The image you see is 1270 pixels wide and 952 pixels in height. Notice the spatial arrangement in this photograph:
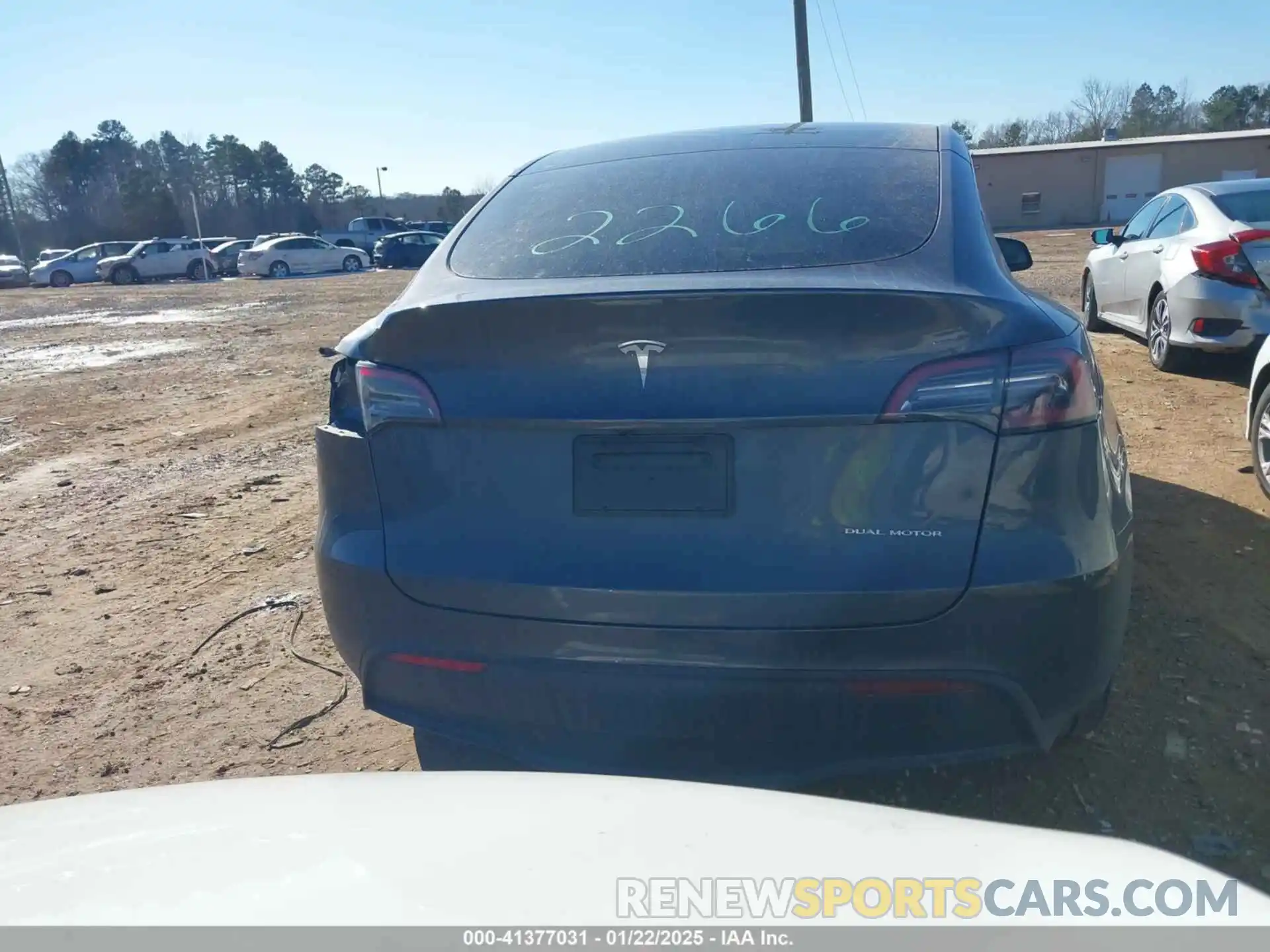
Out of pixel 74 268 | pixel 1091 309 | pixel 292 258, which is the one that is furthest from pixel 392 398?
pixel 74 268

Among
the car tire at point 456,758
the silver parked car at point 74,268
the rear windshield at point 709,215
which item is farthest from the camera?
the silver parked car at point 74,268

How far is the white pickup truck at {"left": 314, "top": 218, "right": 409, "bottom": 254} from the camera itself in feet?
147

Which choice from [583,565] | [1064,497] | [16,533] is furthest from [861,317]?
[16,533]

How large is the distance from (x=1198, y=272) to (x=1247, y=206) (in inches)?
27.4

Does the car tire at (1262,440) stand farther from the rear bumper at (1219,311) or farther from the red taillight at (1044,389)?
the red taillight at (1044,389)

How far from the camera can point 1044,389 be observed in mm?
2211

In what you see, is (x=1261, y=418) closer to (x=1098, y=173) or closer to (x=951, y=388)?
(x=951, y=388)

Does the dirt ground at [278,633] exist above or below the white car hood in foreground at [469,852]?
below

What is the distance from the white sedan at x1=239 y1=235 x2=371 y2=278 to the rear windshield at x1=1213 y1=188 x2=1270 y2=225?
33.5 metres

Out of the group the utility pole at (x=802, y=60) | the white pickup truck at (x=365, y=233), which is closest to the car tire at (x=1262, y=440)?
the utility pole at (x=802, y=60)

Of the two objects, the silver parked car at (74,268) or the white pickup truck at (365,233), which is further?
the white pickup truck at (365,233)

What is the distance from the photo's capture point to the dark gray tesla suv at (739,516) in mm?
2174

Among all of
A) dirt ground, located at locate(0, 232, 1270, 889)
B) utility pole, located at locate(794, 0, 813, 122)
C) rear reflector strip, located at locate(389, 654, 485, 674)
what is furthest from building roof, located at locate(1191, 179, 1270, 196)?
utility pole, located at locate(794, 0, 813, 122)

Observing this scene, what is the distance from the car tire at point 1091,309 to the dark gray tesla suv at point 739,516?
824cm
